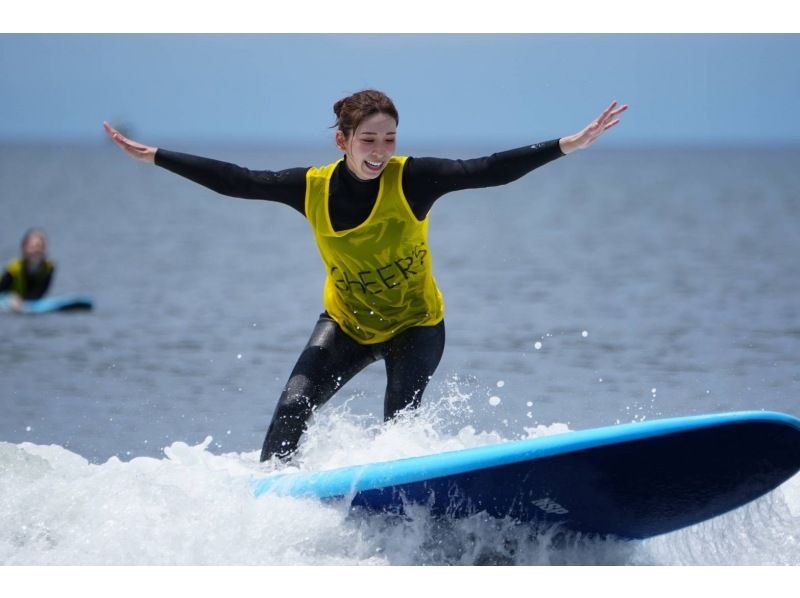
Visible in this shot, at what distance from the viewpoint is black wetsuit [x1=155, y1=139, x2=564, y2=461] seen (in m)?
5.64

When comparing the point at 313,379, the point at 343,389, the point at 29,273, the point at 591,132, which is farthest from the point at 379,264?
the point at 29,273

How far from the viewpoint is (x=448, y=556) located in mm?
5500

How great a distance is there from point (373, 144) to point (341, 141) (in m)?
0.24

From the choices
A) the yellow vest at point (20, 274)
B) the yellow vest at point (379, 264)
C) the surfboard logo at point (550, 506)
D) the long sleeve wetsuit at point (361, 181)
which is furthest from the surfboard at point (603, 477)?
the yellow vest at point (20, 274)

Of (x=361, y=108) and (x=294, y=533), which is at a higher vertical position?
(x=361, y=108)

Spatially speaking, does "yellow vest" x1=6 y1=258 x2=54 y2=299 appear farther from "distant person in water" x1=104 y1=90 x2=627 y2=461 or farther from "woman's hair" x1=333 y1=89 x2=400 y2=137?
"woman's hair" x1=333 y1=89 x2=400 y2=137

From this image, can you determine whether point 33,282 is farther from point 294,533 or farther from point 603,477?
point 603,477

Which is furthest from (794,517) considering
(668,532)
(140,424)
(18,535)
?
(140,424)

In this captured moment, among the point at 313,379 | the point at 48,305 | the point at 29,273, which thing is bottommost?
the point at 313,379

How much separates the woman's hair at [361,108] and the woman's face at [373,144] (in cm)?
2

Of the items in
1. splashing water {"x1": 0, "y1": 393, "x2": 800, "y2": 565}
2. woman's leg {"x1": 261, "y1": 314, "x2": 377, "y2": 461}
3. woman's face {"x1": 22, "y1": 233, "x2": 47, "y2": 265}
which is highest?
woman's face {"x1": 22, "y1": 233, "x2": 47, "y2": 265}

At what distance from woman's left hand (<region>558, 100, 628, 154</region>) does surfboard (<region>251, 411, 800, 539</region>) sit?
130 centimetres

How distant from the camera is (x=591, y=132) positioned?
557cm

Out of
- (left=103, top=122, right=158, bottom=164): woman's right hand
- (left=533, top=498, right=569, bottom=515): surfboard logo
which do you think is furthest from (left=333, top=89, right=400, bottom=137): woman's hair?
(left=533, top=498, right=569, bottom=515): surfboard logo
